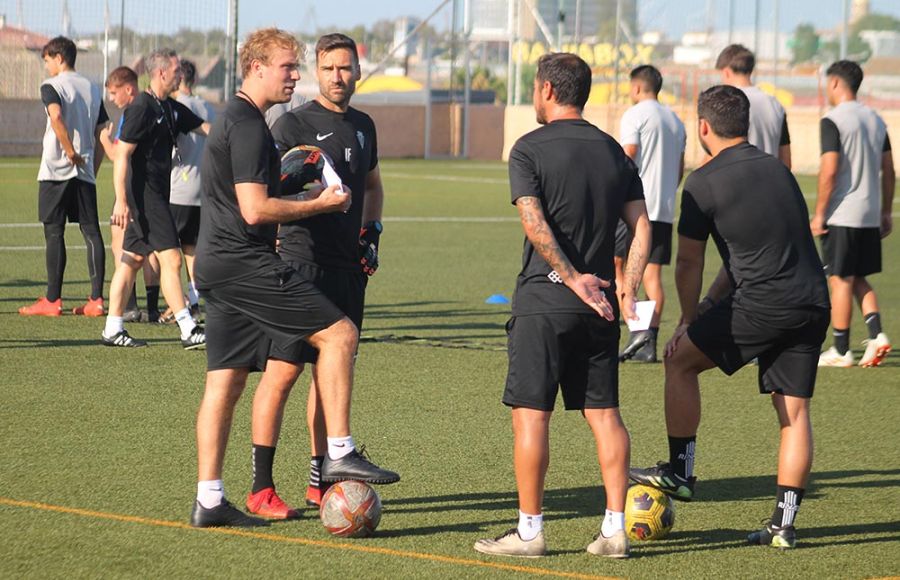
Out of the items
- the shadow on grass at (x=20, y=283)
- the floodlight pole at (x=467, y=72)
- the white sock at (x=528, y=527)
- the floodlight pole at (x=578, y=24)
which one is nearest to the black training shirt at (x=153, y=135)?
the shadow on grass at (x=20, y=283)

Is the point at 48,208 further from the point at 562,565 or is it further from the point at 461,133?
the point at 461,133

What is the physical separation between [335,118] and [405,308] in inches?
274

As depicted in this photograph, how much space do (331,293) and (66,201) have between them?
6.82m

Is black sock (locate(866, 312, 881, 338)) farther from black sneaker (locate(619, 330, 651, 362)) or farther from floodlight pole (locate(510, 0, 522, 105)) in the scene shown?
floodlight pole (locate(510, 0, 522, 105))

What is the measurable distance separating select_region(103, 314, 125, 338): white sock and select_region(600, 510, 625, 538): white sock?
608 centimetres

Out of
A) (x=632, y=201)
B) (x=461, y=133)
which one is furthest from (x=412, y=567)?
(x=461, y=133)

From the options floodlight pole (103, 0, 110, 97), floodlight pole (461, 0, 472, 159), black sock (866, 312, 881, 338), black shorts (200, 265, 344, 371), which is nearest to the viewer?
black shorts (200, 265, 344, 371)

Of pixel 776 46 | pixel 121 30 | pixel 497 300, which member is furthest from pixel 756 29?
pixel 497 300

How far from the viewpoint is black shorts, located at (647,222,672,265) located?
37.7 feet

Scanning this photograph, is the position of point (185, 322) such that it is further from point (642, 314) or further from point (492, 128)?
point (492, 128)

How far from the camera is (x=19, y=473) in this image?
7.24m

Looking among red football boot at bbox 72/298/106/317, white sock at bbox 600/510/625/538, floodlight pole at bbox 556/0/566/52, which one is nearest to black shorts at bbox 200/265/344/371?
white sock at bbox 600/510/625/538

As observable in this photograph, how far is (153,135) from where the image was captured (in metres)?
11.6

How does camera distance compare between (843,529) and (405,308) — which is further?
(405,308)
